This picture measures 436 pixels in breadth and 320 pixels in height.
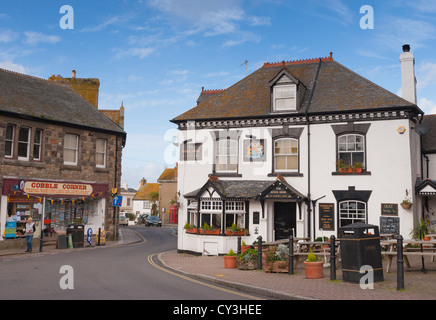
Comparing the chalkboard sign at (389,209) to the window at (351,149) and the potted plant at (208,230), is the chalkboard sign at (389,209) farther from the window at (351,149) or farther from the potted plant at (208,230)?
the potted plant at (208,230)

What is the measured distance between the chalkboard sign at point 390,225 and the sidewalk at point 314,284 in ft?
7.35

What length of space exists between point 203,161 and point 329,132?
6.31 meters

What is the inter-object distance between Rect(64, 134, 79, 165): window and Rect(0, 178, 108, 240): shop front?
1.43 m

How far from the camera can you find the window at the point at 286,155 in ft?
63.7

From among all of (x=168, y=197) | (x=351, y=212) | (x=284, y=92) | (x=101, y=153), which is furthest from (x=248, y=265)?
(x=168, y=197)

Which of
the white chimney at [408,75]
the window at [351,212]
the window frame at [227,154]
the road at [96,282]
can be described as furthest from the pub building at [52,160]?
the white chimney at [408,75]

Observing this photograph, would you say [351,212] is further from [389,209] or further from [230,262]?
[230,262]

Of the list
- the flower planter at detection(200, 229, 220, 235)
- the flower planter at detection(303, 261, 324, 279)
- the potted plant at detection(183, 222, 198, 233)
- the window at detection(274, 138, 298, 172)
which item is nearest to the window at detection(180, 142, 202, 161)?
A: the potted plant at detection(183, 222, 198, 233)

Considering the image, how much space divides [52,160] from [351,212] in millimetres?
16546

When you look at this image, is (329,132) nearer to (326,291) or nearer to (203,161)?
(203,161)

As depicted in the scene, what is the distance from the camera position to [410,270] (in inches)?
504

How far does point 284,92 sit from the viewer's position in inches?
776

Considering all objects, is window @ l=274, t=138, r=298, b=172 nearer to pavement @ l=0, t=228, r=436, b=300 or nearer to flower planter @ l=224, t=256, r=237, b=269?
pavement @ l=0, t=228, r=436, b=300

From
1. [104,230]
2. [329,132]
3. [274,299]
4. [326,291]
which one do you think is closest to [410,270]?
[326,291]
